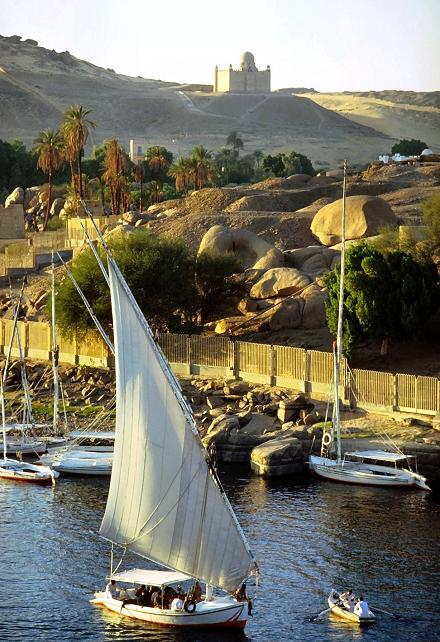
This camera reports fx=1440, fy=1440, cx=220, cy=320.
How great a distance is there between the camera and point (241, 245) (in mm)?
69312

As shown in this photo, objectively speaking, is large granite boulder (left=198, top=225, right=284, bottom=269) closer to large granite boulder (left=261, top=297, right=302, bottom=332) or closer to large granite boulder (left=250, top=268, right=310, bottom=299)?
large granite boulder (left=250, top=268, right=310, bottom=299)

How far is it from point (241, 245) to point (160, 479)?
40.2 metres

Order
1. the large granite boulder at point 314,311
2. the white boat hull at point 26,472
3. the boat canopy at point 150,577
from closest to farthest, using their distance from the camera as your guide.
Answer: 1. the boat canopy at point 150,577
2. the white boat hull at point 26,472
3. the large granite boulder at point 314,311

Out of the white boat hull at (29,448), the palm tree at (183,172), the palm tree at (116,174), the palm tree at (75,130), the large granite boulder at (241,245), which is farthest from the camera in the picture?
the palm tree at (183,172)

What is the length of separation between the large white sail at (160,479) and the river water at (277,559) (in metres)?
1.54

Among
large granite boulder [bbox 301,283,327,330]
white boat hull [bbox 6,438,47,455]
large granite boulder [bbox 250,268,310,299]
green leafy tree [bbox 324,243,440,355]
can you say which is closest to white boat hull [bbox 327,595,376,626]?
white boat hull [bbox 6,438,47,455]

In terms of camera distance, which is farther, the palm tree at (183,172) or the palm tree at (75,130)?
the palm tree at (183,172)

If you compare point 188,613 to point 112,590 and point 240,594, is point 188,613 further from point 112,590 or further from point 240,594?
point 112,590

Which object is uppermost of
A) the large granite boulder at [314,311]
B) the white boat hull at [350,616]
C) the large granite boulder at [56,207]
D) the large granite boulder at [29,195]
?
the large granite boulder at [29,195]

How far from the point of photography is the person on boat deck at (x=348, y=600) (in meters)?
30.5

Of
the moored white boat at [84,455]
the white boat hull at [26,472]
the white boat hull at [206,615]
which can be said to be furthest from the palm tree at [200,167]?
the white boat hull at [206,615]

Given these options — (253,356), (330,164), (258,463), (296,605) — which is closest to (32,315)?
(253,356)

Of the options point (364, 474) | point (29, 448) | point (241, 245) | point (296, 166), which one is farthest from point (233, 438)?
point (296, 166)

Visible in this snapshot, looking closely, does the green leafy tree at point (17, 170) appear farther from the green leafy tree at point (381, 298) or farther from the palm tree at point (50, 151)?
the green leafy tree at point (381, 298)
